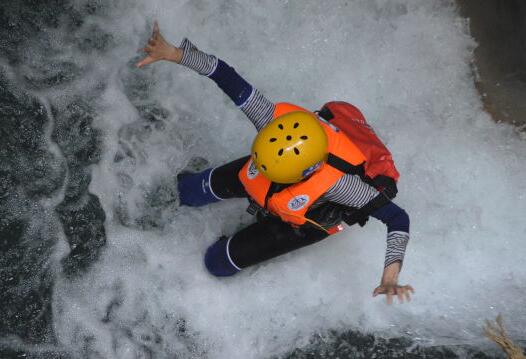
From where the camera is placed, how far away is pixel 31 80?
368cm

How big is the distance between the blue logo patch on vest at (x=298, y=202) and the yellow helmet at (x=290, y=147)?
0.13 m

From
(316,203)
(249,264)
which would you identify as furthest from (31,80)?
(316,203)

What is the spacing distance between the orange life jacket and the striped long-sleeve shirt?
64 millimetres

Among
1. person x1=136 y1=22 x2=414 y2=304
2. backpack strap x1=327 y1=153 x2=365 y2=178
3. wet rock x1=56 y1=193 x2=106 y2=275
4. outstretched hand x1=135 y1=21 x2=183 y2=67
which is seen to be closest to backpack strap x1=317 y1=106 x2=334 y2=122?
person x1=136 y1=22 x2=414 y2=304

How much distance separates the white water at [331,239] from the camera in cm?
362

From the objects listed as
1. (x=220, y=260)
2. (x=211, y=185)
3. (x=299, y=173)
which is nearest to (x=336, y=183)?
(x=299, y=173)

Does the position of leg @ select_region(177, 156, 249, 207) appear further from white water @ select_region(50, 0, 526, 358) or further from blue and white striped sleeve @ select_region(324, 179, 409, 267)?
blue and white striped sleeve @ select_region(324, 179, 409, 267)

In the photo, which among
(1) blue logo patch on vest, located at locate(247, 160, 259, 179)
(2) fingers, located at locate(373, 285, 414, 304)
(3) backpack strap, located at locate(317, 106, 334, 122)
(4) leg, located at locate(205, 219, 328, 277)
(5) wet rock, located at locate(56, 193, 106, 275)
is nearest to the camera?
(2) fingers, located at locate(373, 285, 414, 304)

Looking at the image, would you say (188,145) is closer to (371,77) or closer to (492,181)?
(371,77)

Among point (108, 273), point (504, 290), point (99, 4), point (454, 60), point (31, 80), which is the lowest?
point (108, 273)

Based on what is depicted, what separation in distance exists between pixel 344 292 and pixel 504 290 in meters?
1.16

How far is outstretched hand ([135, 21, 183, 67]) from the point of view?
255cm

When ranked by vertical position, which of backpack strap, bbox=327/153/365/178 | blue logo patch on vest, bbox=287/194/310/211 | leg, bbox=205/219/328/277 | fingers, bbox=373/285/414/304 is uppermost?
backpack strap, bbox=327/153/365/178

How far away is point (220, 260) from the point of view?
3.47 meters
